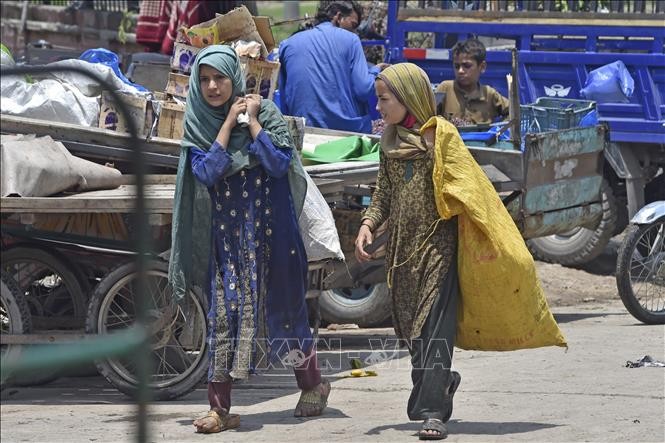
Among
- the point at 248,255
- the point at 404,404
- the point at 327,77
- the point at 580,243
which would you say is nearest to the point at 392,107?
the point at 248,255

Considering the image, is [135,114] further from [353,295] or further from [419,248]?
[353,295]

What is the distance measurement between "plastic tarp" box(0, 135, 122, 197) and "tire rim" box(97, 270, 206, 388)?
1.74 ft

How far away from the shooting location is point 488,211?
564 centimetres

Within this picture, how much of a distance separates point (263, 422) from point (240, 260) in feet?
2.69

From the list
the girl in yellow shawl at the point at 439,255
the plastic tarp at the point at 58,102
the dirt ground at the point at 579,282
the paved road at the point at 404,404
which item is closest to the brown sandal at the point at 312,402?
the paved road at the point at 404,404

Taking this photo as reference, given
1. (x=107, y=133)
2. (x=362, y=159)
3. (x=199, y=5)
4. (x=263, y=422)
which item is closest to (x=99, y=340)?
(x=263, y=422)

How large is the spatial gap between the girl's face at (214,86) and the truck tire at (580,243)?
540 centimetres

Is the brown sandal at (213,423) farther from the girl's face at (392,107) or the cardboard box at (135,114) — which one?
the cardboard box at (135,114)

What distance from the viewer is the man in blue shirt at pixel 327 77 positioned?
875 cm

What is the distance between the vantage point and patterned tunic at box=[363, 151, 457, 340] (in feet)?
18.6

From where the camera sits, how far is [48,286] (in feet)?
23.1

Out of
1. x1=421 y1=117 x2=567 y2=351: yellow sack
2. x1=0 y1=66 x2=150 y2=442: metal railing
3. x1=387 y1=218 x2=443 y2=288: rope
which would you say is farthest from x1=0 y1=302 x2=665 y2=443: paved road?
x1=0 y1=66 x2=150 y2=442: metal railing

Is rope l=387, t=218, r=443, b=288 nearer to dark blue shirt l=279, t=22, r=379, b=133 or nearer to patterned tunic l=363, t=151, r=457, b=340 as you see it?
patterned tunic l=363, t=151, r=457, b=340

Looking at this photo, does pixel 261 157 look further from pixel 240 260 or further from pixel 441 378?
pixel 441 378
